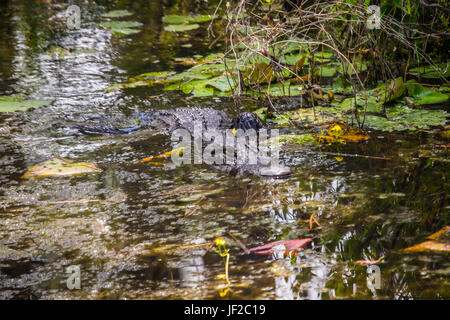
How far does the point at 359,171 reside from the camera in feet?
8.65

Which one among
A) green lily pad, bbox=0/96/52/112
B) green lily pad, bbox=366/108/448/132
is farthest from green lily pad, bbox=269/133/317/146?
green lily pad, bbox=0/96/52/112

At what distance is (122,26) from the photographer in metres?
6.57

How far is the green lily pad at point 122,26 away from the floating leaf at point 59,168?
375cm

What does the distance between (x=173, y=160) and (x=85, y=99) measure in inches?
60.7

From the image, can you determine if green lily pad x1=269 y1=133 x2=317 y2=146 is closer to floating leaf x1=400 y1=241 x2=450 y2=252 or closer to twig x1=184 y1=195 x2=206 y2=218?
twig x1=184 y1=195 x2=206 y2=218

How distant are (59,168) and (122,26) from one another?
417 cm

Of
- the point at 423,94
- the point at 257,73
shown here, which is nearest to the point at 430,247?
the point at 423,94

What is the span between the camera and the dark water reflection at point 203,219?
1.74m

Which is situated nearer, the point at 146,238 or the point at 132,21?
the point at 146,238

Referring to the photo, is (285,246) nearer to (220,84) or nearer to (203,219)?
(203,219)

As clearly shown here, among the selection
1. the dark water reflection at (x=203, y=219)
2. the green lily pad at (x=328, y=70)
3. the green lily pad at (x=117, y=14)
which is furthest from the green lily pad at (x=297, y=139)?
the green lily pad at (x=117, y=14)

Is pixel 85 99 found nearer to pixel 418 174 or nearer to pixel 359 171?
pixel 359 171
